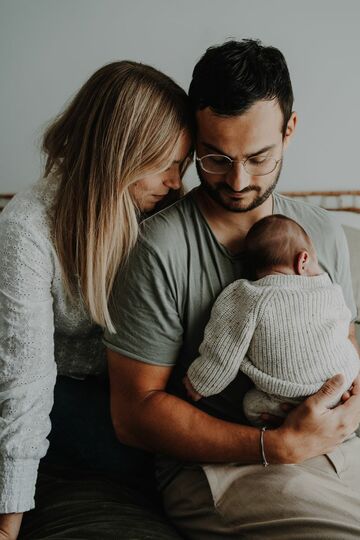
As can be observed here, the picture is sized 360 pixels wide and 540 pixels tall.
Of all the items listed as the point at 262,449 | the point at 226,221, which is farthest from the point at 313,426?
the point at 226,221

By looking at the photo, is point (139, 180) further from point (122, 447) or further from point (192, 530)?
point (192, 530)

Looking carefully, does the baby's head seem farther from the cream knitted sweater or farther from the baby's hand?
the baby's hand

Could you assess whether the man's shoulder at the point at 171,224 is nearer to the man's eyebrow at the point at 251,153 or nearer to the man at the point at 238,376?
the man at the point at 238,376

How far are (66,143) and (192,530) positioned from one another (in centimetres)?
92

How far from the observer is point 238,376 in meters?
1.11

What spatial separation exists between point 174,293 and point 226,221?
0.72 feet

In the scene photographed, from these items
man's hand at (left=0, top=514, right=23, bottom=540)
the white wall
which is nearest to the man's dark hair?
the white wall

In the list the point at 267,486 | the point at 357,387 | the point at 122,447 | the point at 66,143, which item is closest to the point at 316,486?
the point at 267,486

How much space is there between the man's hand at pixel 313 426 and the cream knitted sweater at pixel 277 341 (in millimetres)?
23

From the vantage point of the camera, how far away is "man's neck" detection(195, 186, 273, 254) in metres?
1.16

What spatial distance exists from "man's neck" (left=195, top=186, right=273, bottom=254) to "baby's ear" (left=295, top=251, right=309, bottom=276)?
153 mm

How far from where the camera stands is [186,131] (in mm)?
1126

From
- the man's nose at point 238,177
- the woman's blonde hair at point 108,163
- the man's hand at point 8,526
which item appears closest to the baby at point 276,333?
the man's nose at point 238,177

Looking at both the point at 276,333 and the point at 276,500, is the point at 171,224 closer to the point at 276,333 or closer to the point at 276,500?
the point at 276,333
